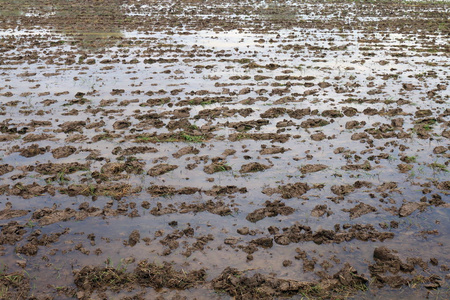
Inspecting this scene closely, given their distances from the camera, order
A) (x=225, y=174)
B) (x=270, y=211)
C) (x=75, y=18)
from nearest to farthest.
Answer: (x=270, y=211)
(x=225, y=174)
(x=75, y=18)

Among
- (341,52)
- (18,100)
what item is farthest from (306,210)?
(341,52)

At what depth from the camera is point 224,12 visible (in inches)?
945

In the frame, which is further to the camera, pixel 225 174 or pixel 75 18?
pixel 75 18

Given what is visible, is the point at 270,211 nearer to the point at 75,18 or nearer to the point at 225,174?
the point at 225,174

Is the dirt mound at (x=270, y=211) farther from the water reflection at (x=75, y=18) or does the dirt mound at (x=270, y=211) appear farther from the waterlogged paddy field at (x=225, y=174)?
the water reflection at (x=75, y=18)

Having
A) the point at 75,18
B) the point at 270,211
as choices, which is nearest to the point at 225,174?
the point at 270,211

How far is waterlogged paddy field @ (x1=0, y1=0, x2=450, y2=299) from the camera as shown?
4.40 m

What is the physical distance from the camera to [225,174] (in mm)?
6441

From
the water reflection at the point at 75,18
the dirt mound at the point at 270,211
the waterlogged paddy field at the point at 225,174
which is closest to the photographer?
the waterlogged paddy field at the point at 225,174

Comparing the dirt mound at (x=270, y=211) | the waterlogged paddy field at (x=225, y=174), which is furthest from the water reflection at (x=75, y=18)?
the dirt mound at (x=270, y=211)

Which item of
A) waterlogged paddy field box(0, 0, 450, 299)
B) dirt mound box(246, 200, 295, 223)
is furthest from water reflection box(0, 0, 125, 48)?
dirt mound box(246, 200, 295, 223)

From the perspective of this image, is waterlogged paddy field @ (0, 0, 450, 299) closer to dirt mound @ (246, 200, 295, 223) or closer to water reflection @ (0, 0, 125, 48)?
dirt mound @ (246, 200, 295, 223)

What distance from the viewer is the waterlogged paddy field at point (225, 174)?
4.40 meters

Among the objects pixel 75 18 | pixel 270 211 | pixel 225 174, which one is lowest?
pixel 270 211
